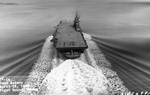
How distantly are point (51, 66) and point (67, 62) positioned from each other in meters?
2.59

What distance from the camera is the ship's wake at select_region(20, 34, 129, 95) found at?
17422mm

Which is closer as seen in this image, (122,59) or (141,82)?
(141,82)

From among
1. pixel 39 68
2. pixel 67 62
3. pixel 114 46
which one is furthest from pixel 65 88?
pixel 114 46

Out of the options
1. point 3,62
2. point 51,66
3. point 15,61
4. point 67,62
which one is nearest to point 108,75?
point 67,62

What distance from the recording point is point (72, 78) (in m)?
18.8

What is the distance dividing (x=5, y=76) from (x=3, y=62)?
5293 mm

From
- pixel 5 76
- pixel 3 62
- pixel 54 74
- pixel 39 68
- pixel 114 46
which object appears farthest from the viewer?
pixel 114 46

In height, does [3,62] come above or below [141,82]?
above

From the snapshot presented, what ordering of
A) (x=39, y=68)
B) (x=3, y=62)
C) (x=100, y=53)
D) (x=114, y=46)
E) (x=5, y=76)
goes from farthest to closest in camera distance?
(x=114, y=46) < (x=100, y=53) < (x=3, y=62) < (x=39, y=68) < (x=5, y=76)

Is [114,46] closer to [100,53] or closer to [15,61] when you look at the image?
[100,53]

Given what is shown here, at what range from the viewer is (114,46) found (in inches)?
1316

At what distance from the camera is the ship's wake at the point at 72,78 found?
686 inches

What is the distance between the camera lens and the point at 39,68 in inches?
936

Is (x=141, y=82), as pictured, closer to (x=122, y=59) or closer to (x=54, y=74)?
(x=122, y=59)
